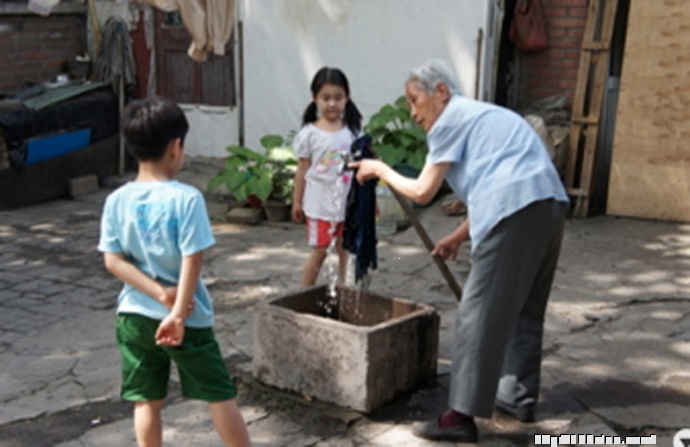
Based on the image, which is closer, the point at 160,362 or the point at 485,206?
the point at 160,362

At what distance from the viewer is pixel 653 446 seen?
3744 mm

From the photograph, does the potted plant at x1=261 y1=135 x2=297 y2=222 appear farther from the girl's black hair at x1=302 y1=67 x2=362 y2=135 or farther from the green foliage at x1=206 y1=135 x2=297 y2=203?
the girl's black hair at x1=302 y1=67 x2=362 y2=135

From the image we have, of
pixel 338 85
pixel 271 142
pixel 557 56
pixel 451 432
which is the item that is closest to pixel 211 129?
pixel 271 142

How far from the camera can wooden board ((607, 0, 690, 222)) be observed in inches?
283

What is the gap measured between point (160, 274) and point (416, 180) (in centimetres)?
116

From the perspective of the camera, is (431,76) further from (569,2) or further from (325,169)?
(569,2)

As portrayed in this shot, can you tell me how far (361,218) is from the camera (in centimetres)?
440

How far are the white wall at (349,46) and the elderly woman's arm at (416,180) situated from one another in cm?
433

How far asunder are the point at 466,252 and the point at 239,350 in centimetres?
254

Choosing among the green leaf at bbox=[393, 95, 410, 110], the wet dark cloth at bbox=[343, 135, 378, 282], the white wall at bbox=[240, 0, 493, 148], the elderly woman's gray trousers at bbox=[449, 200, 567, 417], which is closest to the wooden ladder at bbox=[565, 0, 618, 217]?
the white wall at bbox=[240, 0, 493, 148]

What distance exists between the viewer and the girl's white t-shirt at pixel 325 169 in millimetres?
5082

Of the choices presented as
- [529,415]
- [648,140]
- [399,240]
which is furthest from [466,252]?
[529,415]

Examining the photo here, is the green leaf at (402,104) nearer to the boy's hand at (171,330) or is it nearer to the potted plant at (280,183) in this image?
the potted plant at (280,183)

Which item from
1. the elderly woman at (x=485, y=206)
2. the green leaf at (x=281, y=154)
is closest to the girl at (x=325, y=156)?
the elderly woman at (x=485, y=206)
